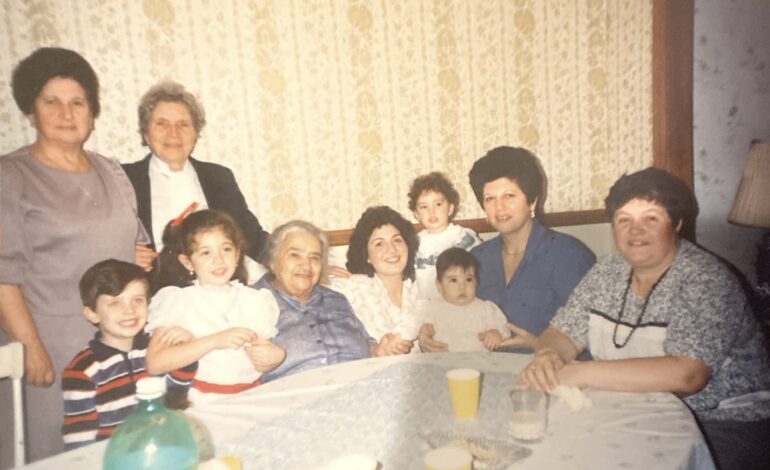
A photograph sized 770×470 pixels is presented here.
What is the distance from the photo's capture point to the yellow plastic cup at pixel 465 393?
3.59 feet

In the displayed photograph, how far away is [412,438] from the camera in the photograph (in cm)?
103

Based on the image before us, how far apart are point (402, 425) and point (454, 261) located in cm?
113

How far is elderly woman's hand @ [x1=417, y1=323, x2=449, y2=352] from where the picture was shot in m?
2.08

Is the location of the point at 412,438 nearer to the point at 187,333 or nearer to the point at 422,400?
the point at 422,400

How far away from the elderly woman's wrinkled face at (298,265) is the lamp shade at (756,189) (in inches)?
66.1

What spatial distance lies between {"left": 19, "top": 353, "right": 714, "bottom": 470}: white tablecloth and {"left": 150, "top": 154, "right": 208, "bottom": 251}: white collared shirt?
34.0 inches

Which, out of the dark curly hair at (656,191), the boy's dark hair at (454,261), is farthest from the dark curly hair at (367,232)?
the dark curly hair at (656,191)

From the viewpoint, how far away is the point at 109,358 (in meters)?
1.64

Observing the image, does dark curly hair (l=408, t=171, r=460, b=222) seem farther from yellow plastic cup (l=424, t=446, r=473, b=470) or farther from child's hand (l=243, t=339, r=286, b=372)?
yellow plastic cup (l=424, t=446, r=473, b=470)

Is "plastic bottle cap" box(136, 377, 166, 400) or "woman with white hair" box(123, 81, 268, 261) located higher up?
"woman with white hair" box(123, 81, 268, 261)

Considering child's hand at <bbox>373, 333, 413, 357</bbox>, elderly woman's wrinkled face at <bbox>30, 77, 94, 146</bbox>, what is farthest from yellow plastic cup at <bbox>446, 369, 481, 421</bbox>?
elderly woman's wrinkled face at <bbox>30, 77, 94, 146</bbox>

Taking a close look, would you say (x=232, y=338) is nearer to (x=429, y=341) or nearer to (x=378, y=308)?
(x=378, y=308)

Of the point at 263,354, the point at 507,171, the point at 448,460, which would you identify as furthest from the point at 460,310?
the point at 448,460

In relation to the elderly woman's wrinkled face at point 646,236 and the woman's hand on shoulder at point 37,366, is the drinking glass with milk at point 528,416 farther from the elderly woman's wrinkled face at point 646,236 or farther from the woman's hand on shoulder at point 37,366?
the woman's hand on shoulder at point 37,366
